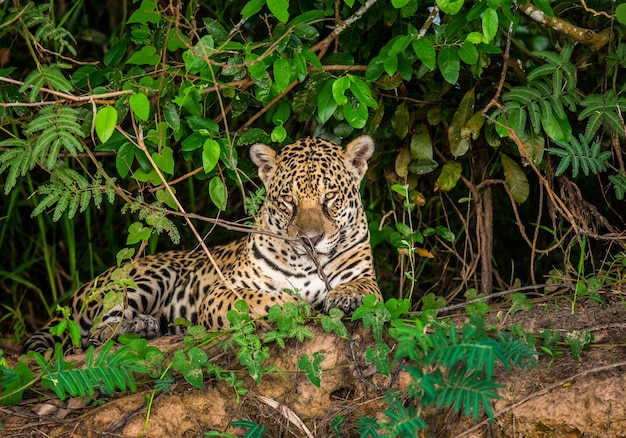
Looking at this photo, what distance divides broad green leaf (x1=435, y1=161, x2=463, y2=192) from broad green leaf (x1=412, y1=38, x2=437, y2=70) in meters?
1.53

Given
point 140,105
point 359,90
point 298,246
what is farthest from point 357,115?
point 140,105

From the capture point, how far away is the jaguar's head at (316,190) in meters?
6.36

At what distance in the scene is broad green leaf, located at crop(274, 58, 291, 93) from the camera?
544 cm

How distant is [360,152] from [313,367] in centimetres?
230

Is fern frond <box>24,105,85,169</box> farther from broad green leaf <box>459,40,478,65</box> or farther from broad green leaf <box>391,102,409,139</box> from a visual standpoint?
broad green leaf <box>391,102,409,139</box>

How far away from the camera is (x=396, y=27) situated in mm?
6535

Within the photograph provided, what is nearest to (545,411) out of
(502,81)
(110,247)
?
(502,81)

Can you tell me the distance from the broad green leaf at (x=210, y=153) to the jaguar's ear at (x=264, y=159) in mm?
1215

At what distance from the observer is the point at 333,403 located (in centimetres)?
518

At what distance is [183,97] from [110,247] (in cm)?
373

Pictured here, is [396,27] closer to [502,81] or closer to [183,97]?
[502,81]

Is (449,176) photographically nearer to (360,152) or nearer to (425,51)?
(360,152)

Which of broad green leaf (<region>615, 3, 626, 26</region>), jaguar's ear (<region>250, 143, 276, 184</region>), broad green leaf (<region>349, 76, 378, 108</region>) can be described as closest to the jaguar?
jaguar's ear (<region>250, 143, 276, 184</region>)

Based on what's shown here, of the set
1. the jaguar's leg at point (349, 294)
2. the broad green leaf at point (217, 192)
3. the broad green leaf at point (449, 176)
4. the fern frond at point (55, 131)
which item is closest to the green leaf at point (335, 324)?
the jaguar's leg at point (349, 294)
